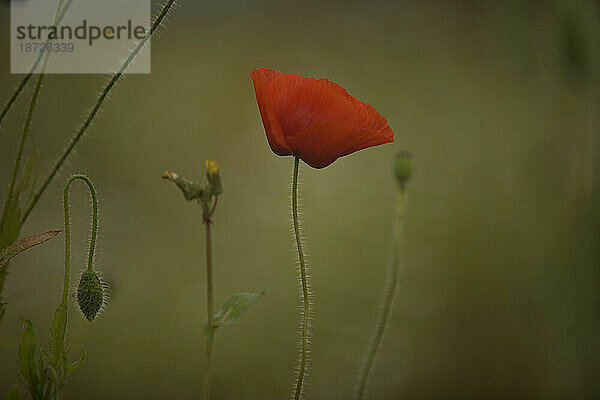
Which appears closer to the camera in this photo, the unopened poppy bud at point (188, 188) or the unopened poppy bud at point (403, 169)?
the unopened poppy bud at point (188, 188)

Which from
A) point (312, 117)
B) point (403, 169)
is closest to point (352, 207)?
point (403, 169)

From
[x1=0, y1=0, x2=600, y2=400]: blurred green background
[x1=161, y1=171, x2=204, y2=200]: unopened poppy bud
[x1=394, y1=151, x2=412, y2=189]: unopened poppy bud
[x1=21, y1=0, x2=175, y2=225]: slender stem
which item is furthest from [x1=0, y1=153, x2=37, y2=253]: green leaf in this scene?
[x1=0, y1=0, x2=600, y2=400]: blurred green background

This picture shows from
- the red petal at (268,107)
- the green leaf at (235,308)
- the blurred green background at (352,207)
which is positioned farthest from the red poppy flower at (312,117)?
the blurred green background at (352,207)

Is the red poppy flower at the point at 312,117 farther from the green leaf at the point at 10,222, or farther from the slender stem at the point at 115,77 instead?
the green leaf at the point at 10,222

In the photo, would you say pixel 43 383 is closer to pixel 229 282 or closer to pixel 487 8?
pixel 229 282

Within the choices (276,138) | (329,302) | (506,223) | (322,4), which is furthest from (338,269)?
(276,138)
